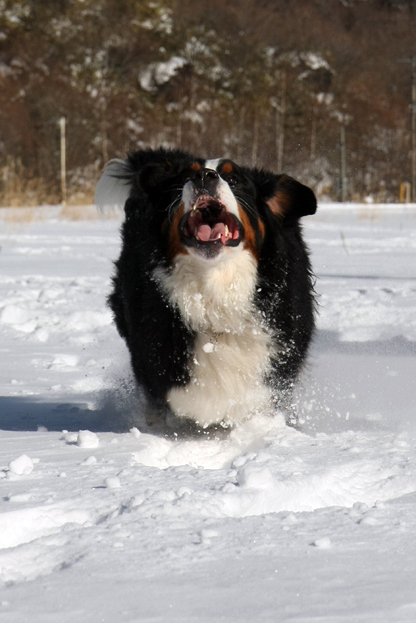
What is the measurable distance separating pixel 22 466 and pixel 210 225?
3.88 ft

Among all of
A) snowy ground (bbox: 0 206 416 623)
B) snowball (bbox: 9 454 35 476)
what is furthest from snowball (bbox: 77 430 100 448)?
snowball (bbox: 9 454 35 476)

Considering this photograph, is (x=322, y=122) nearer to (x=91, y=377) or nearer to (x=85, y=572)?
(x=91, y=377)

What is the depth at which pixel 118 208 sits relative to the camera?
4.25 meters

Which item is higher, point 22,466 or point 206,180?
point 206,180

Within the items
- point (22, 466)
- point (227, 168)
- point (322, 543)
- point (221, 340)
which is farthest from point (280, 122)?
point (322, 543)

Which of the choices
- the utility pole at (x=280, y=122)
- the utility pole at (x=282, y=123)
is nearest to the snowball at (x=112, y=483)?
the utility pole at (x=280, y=122)

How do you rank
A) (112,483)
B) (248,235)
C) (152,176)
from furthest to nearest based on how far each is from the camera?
(152,176) < (248,235) < (112,483)

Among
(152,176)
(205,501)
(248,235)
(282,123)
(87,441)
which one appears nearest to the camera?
(205,501)

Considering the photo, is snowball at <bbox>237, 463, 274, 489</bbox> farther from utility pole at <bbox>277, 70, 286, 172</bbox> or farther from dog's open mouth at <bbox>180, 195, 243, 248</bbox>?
utility pole at <bbox>277, 70, 286, 172</bbox>

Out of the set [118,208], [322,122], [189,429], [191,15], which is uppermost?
[191,15]

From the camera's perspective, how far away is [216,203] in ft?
9.90

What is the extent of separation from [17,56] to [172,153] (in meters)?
36.3

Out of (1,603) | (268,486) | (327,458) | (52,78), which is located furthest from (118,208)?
(52,78)

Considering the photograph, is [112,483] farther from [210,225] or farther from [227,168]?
[227,168]
